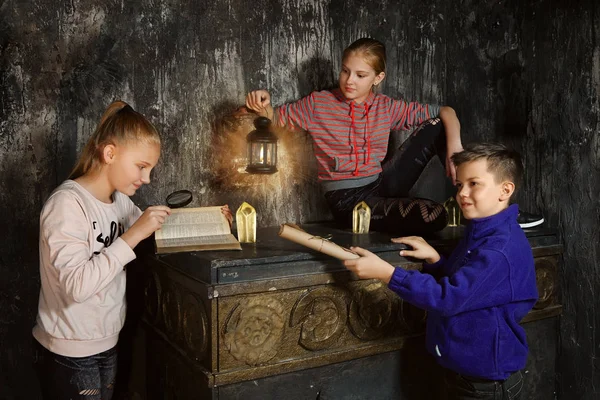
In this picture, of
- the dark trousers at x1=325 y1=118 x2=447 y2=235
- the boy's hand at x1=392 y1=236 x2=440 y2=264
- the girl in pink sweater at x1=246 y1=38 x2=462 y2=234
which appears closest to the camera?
the boy's hand at x1=392 y1=236 x2=440 y2=264

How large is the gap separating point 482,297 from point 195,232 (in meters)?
1.04

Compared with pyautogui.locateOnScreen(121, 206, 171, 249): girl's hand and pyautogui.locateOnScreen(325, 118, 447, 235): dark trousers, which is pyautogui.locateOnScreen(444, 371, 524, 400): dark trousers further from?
pyautogui.locateOnScreen(121, 206, 171, 249): girl's hand

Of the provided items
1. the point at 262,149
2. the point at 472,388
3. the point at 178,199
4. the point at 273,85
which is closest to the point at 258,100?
the point at 262,149

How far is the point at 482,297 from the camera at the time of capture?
191 centimetres

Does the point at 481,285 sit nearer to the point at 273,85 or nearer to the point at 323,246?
the point at 323,246

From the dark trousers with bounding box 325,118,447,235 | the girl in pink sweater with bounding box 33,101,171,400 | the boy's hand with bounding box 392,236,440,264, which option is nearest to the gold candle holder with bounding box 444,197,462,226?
the dark trousers with bounding box 325,118,447,235

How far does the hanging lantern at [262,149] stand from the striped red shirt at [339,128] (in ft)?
0.52

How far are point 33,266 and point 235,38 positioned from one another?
1372 millimetres

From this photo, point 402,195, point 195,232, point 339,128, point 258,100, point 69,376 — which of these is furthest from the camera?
point 402,195

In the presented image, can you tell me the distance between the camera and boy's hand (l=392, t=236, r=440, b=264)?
222 cm

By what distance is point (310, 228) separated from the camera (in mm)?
2709

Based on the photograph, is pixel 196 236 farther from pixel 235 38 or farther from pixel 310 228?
pixel 235 38

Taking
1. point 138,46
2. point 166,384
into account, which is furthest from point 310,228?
point 138,46

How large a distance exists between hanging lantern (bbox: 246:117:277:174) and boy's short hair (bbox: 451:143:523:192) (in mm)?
895
